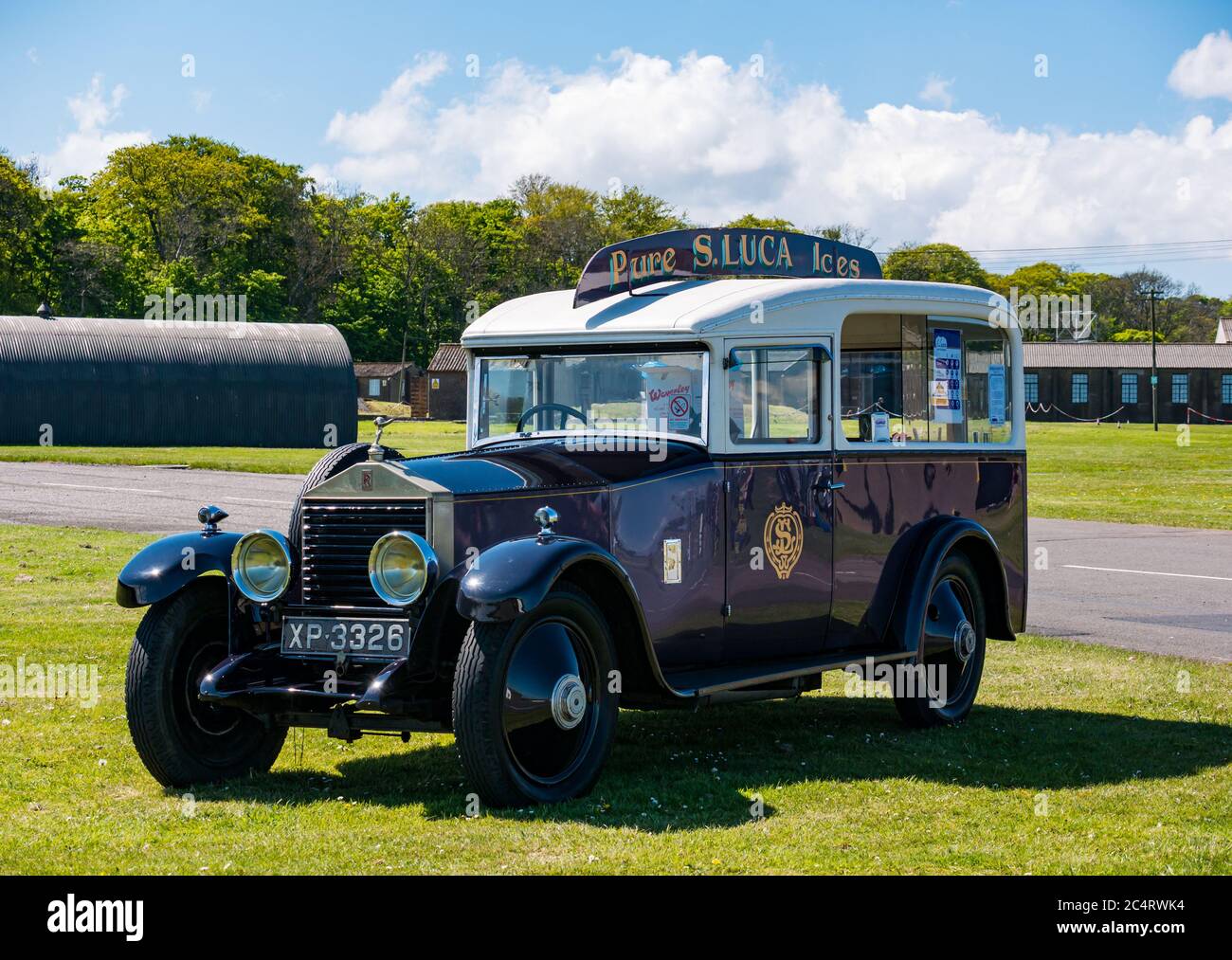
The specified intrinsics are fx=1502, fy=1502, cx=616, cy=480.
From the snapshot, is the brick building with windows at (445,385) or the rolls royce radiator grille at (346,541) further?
the brick building with windows at (445,385)

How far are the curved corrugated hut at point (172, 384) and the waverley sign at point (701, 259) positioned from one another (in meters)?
40.1

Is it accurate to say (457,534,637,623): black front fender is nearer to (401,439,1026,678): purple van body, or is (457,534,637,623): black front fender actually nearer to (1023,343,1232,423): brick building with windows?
(401,439,1026,678): purple van body

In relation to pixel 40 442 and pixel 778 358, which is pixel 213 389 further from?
pixel 778 358

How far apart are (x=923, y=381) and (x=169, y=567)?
4439 millimetres

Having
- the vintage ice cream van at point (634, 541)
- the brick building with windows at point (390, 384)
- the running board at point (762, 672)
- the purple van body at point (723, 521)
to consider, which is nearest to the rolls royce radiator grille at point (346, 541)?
the vintage ice cream van at point (634, 541)

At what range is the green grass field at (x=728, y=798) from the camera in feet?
18.5

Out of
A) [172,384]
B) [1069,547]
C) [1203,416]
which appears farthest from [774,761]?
[1203,416]

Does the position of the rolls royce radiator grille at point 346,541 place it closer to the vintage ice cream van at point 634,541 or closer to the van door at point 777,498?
the vintage ice cream van at point 634,541

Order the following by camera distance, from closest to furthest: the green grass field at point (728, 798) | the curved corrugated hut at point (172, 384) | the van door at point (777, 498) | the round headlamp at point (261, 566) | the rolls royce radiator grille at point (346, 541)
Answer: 1. the green grass field at point (728, 798)
2. the rolls royce radiator grille at point (346, 541)
3. the round headlamp at point (261, 566)
4. the van door at point (777, 498)
5. the curved corrugated hut at point (172, 384)

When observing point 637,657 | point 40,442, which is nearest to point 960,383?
point 637,657

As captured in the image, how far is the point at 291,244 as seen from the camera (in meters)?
92.4

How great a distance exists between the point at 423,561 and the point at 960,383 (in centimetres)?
405

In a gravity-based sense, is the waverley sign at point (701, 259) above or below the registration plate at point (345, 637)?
above

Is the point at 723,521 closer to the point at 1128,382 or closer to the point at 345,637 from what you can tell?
the point at 345,637
